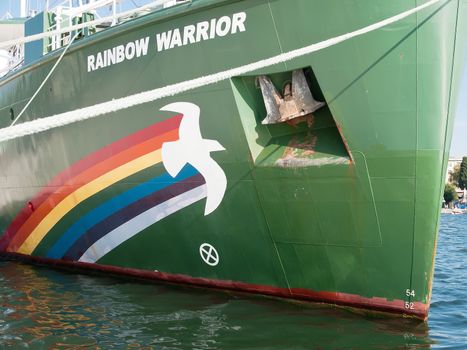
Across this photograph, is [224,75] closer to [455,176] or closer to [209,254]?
[209,254]

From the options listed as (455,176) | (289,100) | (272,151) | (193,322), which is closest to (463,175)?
(455,176)

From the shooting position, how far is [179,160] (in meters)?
5.93

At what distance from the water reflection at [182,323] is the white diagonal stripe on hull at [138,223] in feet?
2.03

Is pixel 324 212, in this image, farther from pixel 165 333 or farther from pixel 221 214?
pixel 165 333

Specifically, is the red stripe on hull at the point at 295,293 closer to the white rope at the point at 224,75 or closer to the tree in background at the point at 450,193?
the white rope at the point at 224,75

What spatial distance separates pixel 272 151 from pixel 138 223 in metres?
1.85

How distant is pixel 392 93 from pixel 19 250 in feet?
20.3

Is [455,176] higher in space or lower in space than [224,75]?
lower

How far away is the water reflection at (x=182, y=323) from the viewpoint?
4625 millimetres

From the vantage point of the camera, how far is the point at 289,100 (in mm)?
5398

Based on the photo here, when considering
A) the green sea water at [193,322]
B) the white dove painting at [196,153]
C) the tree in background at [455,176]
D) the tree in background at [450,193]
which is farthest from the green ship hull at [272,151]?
the tree in background at [455,176]

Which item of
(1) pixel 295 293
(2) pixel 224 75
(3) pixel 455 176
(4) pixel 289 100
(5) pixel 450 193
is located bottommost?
(5) pixel 450 193

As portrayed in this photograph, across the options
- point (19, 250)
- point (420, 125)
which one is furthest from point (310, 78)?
point (19, 250)

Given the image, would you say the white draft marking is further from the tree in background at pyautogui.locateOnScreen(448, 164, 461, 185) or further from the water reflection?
the tree in background at pyautogui.locateOnScreen(448, 164, 461, 185)
